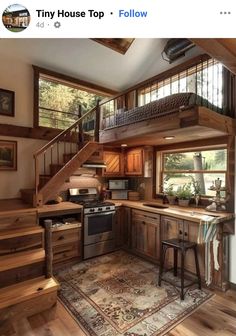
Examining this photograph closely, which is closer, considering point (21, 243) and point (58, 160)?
point (21, 243)

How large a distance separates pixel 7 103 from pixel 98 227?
2.68 meters

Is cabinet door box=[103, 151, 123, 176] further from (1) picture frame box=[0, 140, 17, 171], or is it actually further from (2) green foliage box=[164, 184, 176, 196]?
(1) picture frame box=[0, 140, 17, 171]

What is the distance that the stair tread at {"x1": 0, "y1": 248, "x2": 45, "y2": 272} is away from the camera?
2.34m

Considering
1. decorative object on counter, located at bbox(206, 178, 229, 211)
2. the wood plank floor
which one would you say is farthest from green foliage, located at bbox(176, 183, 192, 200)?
the wood plank floor

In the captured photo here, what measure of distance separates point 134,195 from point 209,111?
7.97ft

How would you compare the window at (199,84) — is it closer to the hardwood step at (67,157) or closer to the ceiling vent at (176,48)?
the ceiling vent at (176,48)

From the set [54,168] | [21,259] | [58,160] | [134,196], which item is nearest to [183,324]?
[21,259]

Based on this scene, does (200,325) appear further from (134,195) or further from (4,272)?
(134,195)

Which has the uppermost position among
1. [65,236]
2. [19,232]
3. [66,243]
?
[19,232]

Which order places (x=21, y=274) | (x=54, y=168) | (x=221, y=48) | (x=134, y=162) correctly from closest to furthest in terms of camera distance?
(x=221, y=48), (x=21, y=274), (x=54, y=168), (x=134, y=162)

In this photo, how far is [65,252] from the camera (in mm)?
3328

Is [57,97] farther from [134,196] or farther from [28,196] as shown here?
[134,196]

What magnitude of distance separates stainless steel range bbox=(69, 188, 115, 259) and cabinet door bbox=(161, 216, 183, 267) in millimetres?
1008

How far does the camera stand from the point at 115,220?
393cm
